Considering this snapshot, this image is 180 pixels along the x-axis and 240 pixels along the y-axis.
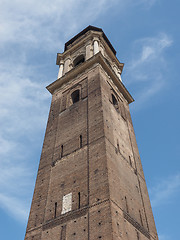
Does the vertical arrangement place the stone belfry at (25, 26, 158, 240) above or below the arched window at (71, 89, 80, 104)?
below

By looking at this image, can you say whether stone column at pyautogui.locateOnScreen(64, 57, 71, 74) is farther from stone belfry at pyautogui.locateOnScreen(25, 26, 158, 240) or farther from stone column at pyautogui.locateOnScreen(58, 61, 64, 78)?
stone belfry at pyautogui.locateOnScreen(25, 26, 158, 240)

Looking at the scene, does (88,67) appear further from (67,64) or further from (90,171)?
(90,171)

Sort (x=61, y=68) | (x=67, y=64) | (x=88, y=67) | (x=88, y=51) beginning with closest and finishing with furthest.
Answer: (x=88, y=67), (x=88, y=51), (x=67, y=64), (x=61, y=68)

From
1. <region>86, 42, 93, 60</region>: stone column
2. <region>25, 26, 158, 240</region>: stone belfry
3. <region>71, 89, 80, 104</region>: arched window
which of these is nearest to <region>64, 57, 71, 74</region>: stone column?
<region>86, 42, 93, 60</region>: stone column

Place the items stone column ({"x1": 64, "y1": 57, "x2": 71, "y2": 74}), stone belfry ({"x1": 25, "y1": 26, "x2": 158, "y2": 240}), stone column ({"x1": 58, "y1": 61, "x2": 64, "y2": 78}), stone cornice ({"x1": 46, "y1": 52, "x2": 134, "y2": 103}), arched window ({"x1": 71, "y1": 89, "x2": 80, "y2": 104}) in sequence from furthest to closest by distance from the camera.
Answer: stone column ({"x1": 64, "y1": 57, "x2": 71, "y2": 74}) < stone column ({"x1": 58, "y1": 61, "x2": 64, "y2": 78}) < stone cornice ({"x1": 46, "y1": 52, "x2": 134, "y2": 103}) < arched window ({"x1": 71, "y1": 89, "x2": 80, "y2": 104}) < stone belfry ({"x1": 25, "y1": 26, "x2": 158, "y2": 240})

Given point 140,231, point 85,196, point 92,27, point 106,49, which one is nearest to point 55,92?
point 106,49

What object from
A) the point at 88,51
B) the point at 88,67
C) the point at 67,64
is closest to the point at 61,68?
the point at 67,64

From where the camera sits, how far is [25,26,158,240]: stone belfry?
13.7 metres

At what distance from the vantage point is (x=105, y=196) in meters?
13.8

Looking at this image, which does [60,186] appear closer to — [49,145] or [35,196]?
[35,196]

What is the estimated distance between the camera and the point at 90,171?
623 inches

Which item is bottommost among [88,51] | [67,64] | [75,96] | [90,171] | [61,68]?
[90,171]

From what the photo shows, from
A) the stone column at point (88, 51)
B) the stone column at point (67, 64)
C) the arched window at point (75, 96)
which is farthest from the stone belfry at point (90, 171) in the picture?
the stone column at point (67, 64)

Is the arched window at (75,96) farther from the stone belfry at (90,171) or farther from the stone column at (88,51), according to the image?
the stone column at (88,51)
